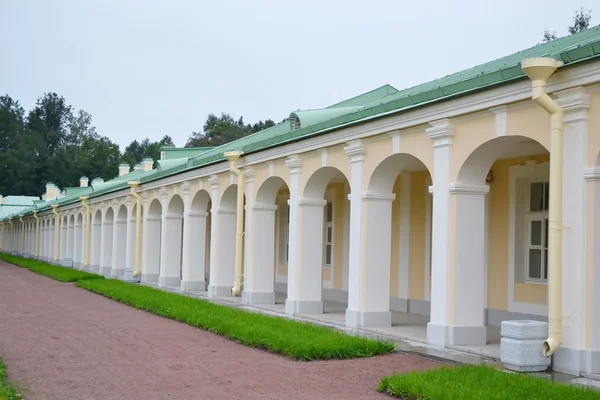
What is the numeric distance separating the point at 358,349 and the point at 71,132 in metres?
83.6

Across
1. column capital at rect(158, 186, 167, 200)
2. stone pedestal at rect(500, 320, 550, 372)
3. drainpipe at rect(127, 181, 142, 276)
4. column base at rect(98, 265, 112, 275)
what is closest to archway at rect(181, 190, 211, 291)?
column capital at rect(158, 186, 167, 200)

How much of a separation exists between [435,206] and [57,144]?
80.7m

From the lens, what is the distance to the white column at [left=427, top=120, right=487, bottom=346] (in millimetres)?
9828

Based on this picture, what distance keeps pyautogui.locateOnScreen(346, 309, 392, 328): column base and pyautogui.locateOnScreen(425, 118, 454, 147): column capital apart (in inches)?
127

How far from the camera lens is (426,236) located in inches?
575

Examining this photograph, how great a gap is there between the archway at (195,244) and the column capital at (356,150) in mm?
8417

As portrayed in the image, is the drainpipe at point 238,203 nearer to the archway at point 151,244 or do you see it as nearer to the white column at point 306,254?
the white column at point 306,254

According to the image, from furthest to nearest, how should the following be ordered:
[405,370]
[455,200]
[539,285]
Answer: [539,285] → [455,200] → [405,370]

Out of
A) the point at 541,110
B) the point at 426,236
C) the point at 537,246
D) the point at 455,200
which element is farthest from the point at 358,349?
the point at 426,236

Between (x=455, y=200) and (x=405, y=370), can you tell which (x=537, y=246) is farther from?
(x=405, y=370)

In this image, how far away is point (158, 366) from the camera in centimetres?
856

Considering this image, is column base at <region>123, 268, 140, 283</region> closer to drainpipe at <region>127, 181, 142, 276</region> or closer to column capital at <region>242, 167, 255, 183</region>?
drainpipe at <region>127, 181, 142, 276</region>

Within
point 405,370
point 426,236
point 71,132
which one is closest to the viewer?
point 405,370

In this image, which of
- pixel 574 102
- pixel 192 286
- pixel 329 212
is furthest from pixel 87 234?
pixel 574 102
